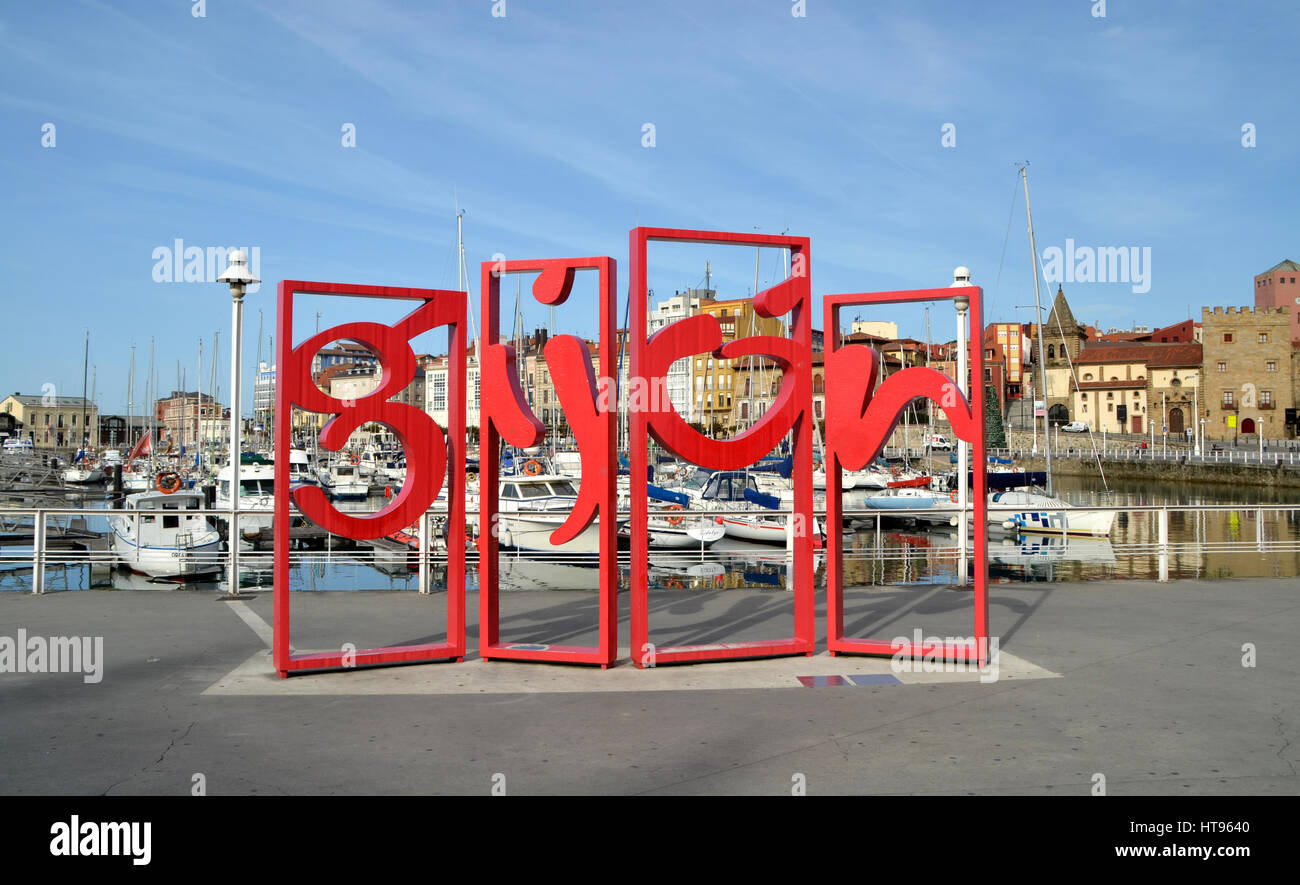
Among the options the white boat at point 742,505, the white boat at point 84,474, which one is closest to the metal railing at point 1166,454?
the white boat at point 742,505

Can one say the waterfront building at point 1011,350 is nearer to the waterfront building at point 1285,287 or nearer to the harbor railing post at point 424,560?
the waterfront building at point 1285,287

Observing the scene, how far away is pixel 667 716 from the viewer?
7.47 meters

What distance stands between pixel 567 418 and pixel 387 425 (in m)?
1.64

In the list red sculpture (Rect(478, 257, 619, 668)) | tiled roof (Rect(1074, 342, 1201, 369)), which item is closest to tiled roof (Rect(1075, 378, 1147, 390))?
tiled roof (Rect(1074, 342, 1201, 369))

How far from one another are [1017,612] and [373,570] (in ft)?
70.1

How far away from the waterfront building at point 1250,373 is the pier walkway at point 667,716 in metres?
102

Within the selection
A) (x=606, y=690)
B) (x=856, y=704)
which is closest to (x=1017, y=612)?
(x=856, y=704)

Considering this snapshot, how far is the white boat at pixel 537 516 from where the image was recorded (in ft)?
85.1

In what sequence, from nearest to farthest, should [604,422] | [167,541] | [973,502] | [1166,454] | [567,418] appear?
[567,418] → [604,422] → [973,502] → [167,541] → [1166,454]

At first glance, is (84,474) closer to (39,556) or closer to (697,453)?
(39,556)

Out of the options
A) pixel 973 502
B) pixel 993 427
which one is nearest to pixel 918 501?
pixel 973 502

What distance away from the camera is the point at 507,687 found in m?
8.48
